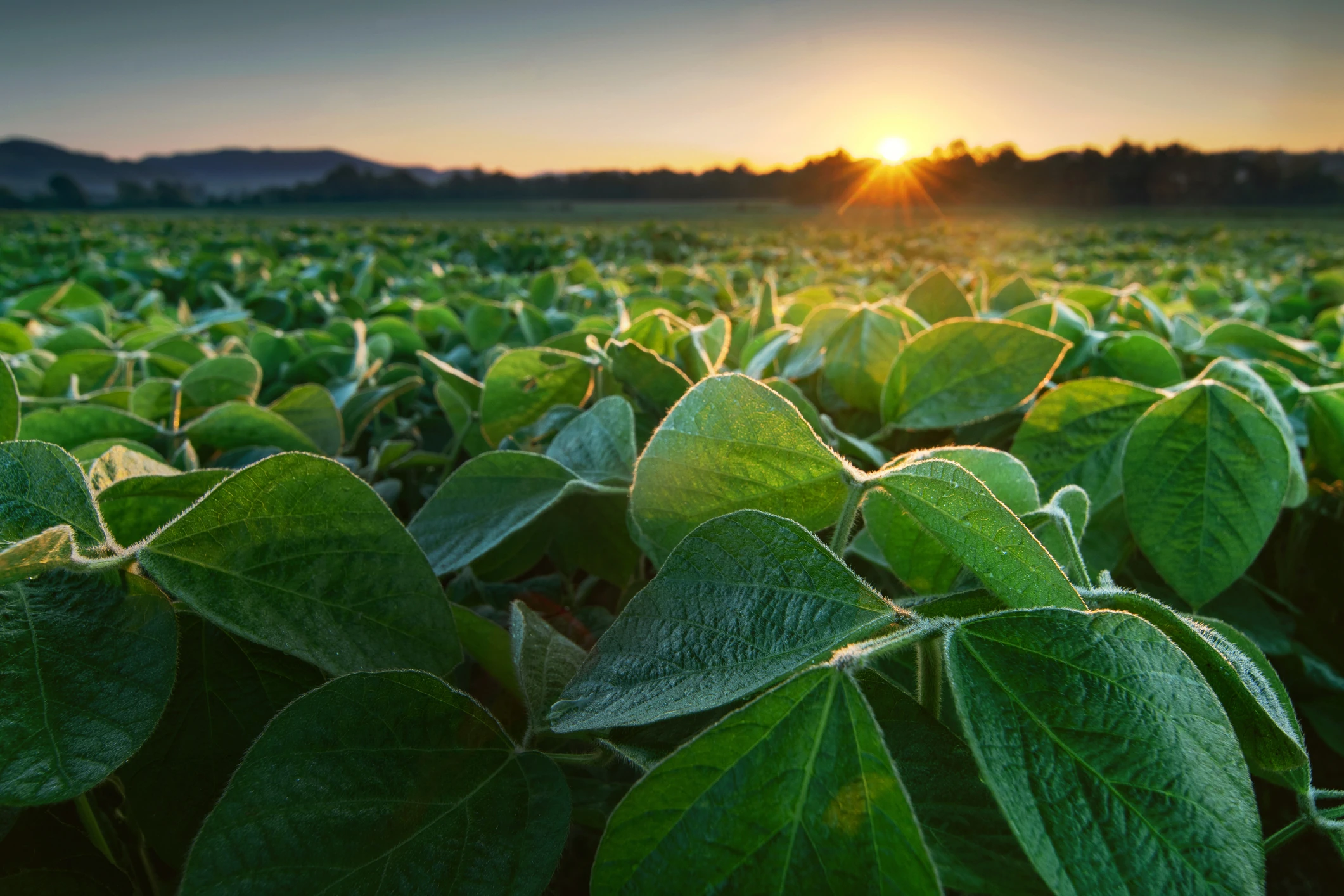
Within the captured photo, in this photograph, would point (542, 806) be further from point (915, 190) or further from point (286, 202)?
point (286, 202)

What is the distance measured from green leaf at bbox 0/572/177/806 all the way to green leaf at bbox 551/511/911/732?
0.58 feet

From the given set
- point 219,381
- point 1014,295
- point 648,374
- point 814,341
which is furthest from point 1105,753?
point 1014,295

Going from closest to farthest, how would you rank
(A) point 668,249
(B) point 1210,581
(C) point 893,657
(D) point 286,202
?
1. (C) point 893,657
2. (B) point 1210,581
3. (A) point 668,249
4. (D) point 286,202

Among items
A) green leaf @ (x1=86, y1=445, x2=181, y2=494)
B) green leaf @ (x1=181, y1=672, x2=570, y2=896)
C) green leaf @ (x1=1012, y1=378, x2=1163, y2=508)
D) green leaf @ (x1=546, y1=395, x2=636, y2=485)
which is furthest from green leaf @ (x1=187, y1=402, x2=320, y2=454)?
green leaf @ (x1=1012, y1=378, x2=1163, y2=508)

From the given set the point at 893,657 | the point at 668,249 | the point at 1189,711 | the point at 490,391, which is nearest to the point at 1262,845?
the point at 1189,711

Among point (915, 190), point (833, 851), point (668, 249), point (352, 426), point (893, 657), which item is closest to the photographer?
point (833, 851)

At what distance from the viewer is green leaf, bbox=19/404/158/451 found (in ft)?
2.05

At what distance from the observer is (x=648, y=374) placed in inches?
24.7

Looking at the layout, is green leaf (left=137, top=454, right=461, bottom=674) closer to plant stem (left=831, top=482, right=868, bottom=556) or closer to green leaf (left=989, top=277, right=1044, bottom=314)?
plant stem (left=831, top=482, right=868, bottom=556)

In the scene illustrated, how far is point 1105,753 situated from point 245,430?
26.6 inches

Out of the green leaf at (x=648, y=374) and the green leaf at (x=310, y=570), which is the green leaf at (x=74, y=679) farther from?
the green leaf at (x=648, y=374)

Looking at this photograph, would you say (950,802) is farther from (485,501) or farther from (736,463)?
(485,501)

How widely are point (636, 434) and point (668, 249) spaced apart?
13.2ft

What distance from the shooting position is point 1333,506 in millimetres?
814
